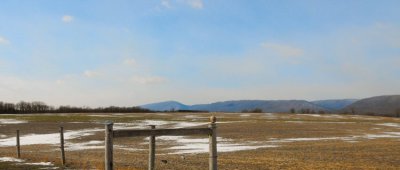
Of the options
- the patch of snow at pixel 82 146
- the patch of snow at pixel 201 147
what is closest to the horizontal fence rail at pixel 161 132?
the patch of snow at pixel 201 147

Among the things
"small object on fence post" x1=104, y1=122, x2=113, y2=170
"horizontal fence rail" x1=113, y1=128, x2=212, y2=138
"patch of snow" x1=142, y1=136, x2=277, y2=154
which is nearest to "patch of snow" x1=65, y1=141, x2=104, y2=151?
"patch of snow" x1=142, y1=136, x2=277, y2=154

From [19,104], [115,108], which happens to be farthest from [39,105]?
[115,108]

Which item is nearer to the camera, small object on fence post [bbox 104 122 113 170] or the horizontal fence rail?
small object on fence post [bbox 104 122 113 170]

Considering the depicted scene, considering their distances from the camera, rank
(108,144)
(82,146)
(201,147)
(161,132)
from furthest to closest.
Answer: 1. (82,146)
2. (201,147)
3. (161,132)
4. (108,144)

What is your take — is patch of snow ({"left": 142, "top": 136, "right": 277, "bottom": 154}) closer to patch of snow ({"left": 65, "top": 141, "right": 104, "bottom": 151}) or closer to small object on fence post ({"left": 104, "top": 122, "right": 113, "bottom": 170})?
patch of snow ({"left": 65, "top": 141, "right": 104, "bottom": 151})

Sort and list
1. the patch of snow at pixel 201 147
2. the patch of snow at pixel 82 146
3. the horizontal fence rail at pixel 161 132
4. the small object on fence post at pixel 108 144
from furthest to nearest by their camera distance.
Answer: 1. the patch of snow at pixel 82 146
2. the patch of snow at pixel 201 147
3. the horizontal fence rail at pixel 161 132
4. the small object on fence post at pixel 108 144

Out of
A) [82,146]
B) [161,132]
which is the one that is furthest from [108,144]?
[82,146]

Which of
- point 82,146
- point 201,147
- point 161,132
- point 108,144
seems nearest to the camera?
point 108,144

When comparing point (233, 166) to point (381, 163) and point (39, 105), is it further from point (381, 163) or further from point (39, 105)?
point (39, 105)

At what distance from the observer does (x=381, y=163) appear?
2189cm

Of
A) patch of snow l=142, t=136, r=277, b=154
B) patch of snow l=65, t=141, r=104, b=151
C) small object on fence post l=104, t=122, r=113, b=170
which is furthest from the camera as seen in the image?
patch of snow l=65, t=141, r=104, b=151

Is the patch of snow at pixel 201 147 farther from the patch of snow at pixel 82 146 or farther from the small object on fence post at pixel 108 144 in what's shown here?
the small object on fence post at pixel 108 144

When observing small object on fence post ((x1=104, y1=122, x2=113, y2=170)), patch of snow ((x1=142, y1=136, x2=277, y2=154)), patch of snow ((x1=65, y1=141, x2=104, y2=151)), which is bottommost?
patch of snow ((x1=142, y1=136, x2=277, y2=154))

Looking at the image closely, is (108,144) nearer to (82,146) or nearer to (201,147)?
(201,147)
